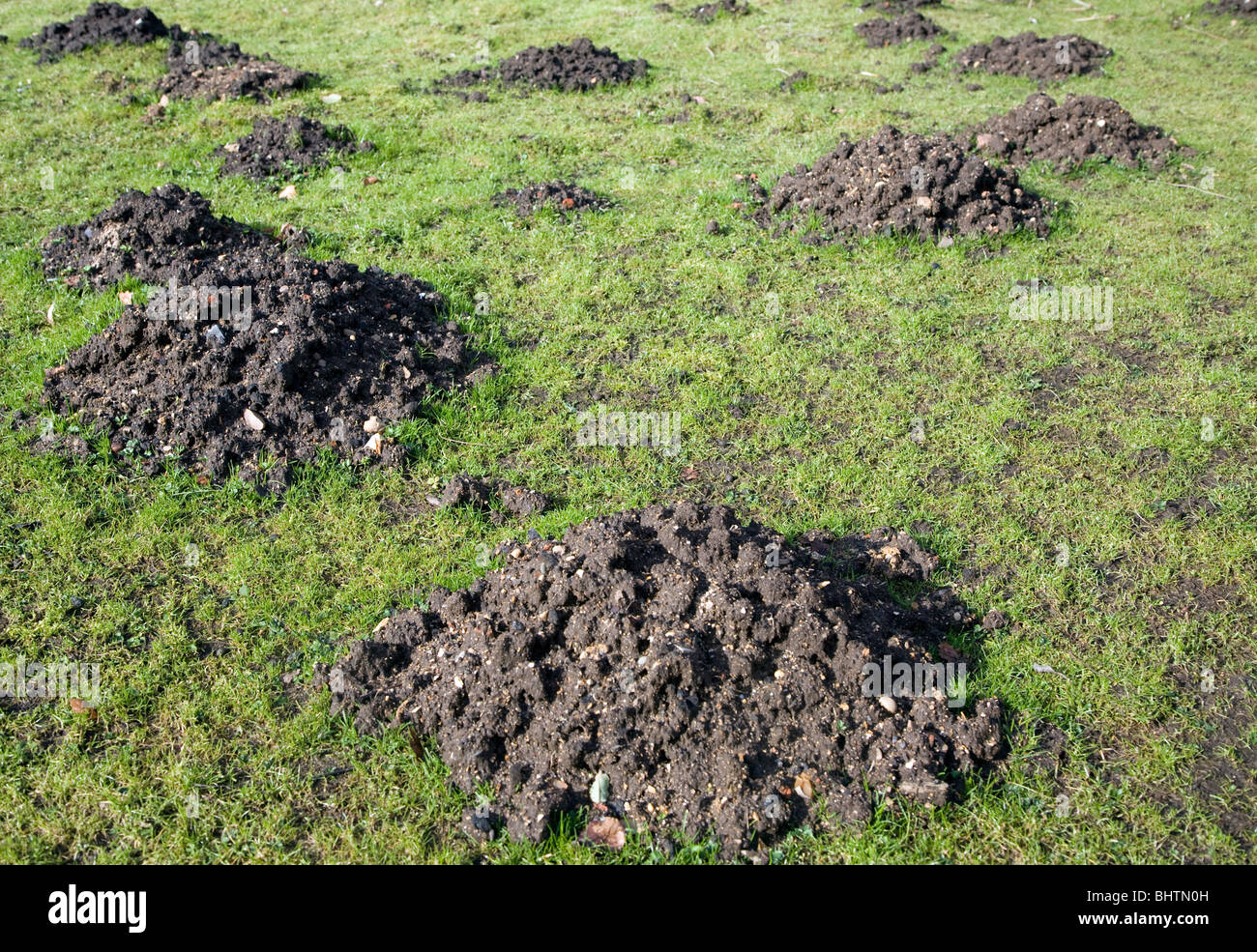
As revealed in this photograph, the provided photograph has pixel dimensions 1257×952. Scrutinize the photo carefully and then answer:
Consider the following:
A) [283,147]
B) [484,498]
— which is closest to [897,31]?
[283,147]

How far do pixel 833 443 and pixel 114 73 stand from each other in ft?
38.0

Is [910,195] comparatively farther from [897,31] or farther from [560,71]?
[897,31]

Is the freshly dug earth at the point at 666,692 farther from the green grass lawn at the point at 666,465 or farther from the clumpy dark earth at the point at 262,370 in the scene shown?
the clumpy dark earth at the point at 262,370

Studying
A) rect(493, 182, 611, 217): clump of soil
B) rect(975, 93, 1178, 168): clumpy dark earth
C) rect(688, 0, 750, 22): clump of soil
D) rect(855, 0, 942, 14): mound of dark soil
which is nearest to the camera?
rect(493, 182, 611, 217): clump of soil

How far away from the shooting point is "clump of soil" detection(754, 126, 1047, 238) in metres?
8.23

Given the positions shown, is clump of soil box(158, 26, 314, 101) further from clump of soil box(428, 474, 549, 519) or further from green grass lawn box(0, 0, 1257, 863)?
clump of soil box(428, 474, 549, 519)

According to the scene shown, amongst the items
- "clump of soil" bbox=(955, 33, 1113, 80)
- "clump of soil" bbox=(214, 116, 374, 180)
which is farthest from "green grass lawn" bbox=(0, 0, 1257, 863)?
"clump of soil" bbox=(955, 33, 1113, 80)

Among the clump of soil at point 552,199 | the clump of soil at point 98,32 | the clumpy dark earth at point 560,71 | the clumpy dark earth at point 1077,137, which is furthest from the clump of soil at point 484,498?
the clump of soil at point 98,32

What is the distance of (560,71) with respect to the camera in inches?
476

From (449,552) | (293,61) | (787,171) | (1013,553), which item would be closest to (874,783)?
(1013,553)

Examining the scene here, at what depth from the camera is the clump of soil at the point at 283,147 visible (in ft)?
30.6

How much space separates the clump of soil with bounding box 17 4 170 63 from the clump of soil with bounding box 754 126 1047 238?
33.4 feet

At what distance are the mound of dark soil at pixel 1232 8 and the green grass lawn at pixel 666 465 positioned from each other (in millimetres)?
5710
